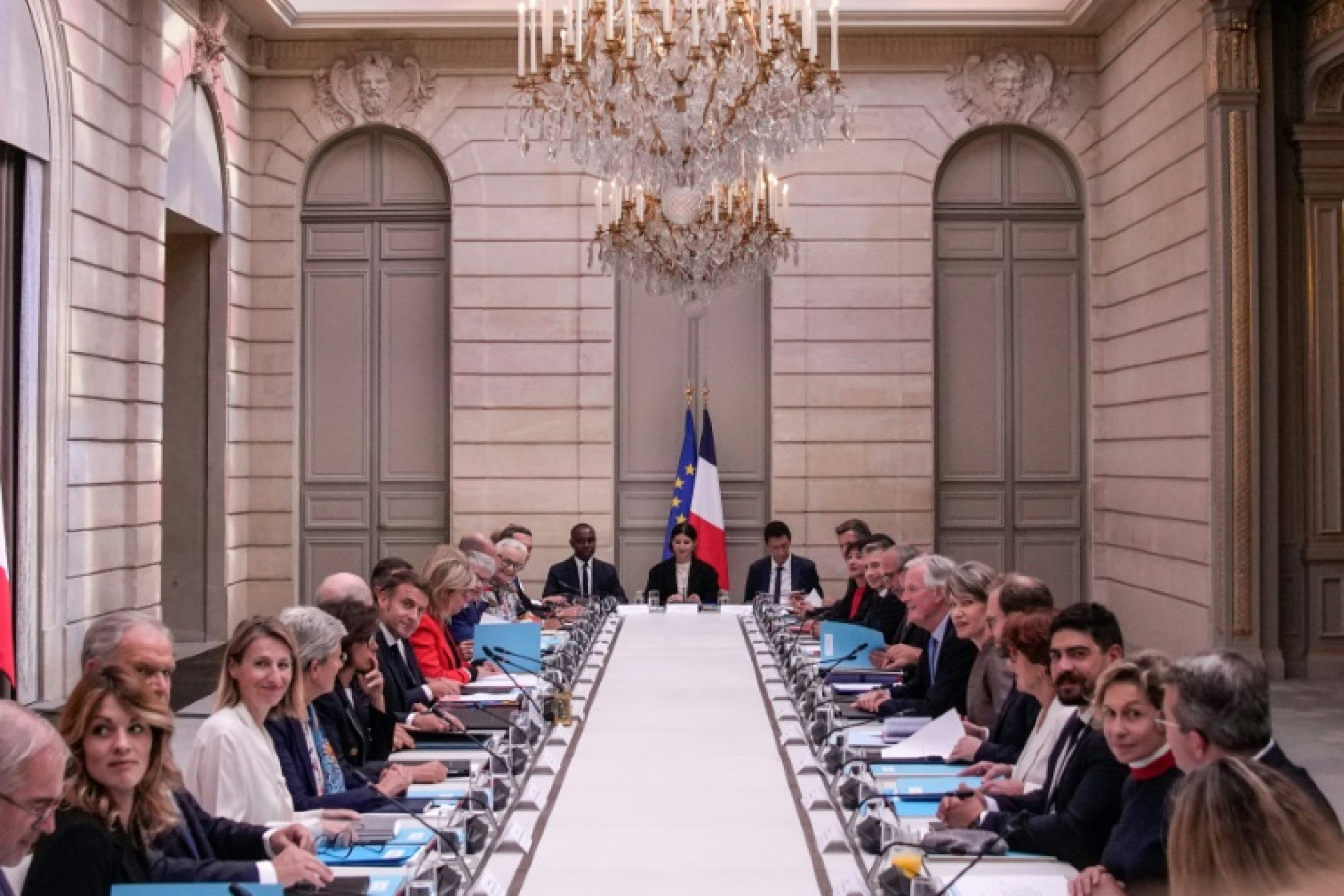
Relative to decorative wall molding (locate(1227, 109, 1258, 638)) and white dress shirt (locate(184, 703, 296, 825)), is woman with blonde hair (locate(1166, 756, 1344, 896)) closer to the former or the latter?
white dress shirt (locate(184, 703, 296, 825))

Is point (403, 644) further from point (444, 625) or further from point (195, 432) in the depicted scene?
point (195, 432)

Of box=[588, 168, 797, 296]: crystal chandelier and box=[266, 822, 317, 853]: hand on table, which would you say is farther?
box=[588, 168, 797, 296]: crystal chandelier

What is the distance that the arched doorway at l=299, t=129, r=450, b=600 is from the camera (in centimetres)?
1384

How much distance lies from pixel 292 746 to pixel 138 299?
7.14 meters

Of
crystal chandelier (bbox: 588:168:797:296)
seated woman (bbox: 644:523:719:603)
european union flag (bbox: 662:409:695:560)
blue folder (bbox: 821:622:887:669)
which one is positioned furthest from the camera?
european union flag (bbox: 662:409:695:560)

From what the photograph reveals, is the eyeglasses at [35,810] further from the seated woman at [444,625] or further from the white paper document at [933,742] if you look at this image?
the seated woman at [444,625]

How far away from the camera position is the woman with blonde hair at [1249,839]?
162 cm

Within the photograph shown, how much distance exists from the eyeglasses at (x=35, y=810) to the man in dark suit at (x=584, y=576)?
8.31 meters

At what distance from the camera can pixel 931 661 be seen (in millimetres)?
6430

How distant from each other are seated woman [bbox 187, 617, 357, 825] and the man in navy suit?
6.94 meters

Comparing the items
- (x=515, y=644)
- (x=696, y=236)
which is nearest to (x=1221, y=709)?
(x=515, y=644)

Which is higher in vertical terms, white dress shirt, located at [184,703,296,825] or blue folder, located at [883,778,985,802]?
white dress shirt, located at [184,703,296,825]

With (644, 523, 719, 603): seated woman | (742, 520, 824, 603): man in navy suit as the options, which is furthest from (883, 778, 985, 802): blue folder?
(644, 523, 719, 603): seated woman

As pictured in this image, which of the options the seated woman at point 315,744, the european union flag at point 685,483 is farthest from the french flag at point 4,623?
the european union flag at point 685,483
